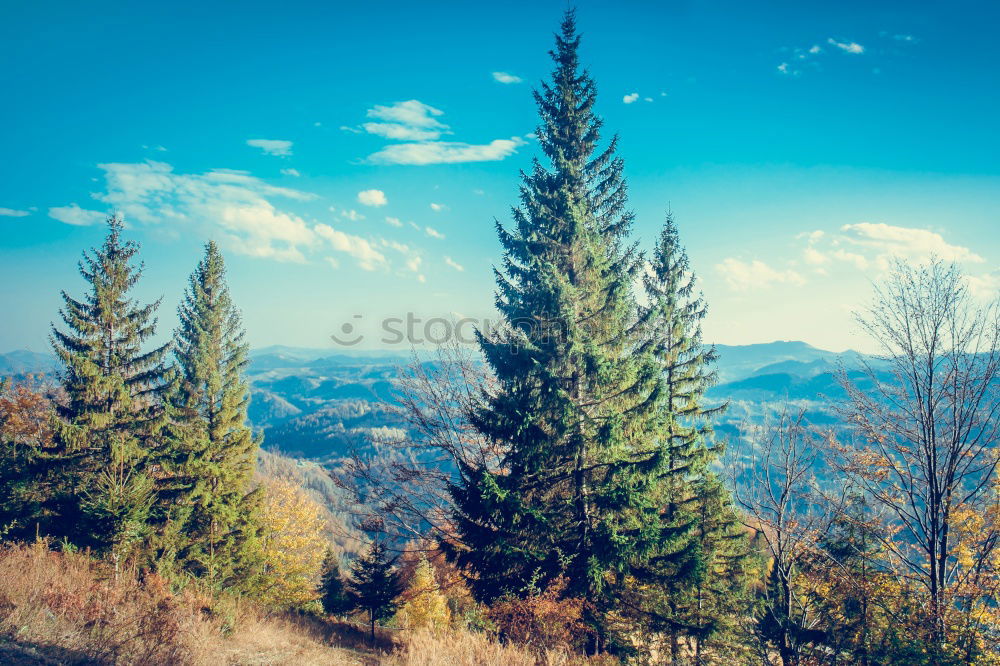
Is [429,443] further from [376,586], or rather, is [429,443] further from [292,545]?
[292,545]

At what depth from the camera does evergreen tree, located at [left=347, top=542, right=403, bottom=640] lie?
2003cm

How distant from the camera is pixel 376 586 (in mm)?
20234

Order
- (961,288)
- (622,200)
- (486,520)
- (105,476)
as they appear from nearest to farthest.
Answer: (961,288) < (486,520) < (622,200) < (105,476)

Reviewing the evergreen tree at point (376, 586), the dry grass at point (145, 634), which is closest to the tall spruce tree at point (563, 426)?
the dry grass at point (145, 634)

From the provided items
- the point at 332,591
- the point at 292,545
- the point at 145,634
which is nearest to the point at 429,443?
the point at 145,634

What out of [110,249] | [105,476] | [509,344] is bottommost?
[105,476]

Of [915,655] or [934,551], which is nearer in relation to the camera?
[915,655]

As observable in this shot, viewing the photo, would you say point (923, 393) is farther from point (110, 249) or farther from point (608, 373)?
point (110, 249)

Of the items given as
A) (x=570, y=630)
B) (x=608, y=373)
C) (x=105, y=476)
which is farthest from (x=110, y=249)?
(x=570, y=630)

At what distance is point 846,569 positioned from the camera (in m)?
10.4

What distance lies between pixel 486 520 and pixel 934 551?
932 centimetres

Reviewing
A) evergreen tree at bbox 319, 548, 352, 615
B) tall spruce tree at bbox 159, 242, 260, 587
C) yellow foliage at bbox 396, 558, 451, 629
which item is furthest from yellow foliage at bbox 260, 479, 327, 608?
yellow foliage at bbox 396, 558, 451, 629

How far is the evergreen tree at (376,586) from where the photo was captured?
65.7ft

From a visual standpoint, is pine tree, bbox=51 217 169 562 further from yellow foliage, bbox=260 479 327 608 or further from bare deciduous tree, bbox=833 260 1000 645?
bare deciduous tree, bbox=833 260 1000 645
